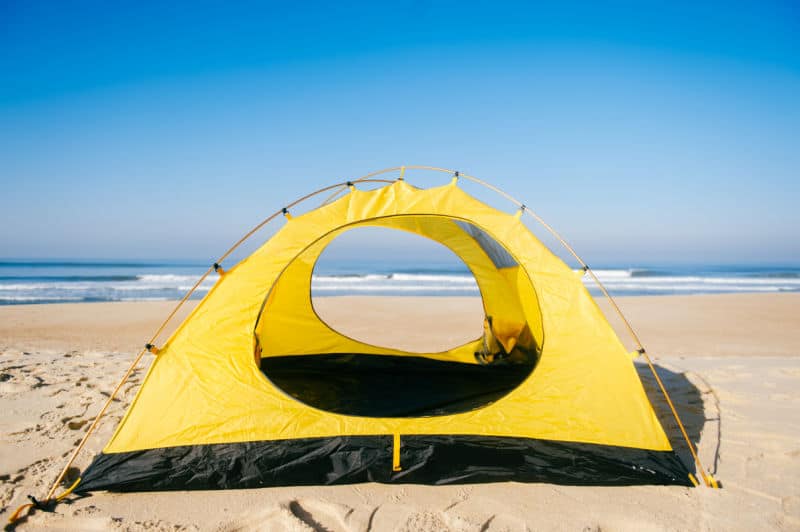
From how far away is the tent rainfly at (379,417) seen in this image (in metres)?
2.68

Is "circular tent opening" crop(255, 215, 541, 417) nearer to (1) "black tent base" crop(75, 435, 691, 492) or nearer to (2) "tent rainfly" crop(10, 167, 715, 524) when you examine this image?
(2) "tent rainfly" crop(10, 167, 715, 524)

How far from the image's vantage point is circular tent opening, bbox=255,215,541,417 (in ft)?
13.4

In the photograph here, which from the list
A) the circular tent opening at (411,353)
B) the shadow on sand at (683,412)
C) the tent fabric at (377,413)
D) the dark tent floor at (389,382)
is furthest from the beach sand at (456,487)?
the circular tent opening at (411,353)

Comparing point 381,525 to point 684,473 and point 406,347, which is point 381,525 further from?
point 406,347

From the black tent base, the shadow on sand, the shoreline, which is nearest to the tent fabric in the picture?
the black tent base

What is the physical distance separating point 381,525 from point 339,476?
470 mm

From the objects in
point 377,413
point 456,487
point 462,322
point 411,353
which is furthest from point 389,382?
point 462,322

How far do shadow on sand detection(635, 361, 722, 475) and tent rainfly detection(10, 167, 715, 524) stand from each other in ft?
1.52

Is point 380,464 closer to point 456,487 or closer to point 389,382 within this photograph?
point 456,487

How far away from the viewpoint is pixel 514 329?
197 inches

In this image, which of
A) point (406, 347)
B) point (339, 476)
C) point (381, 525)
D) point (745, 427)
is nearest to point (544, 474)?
point (381, 525)

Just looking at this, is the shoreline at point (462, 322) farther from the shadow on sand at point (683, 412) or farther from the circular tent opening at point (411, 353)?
the circular tent opening at point (411, 353)

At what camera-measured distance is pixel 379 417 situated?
298 centimetres

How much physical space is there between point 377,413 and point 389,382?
36.5 inches
